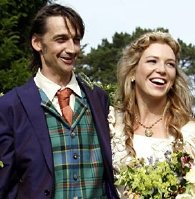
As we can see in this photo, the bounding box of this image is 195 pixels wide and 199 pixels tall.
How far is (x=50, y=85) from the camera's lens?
378 centimetres

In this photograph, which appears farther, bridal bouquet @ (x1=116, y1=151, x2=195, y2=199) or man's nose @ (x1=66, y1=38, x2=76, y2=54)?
man's nose @ (x1=66, y1=38, x2=76, y2=54)

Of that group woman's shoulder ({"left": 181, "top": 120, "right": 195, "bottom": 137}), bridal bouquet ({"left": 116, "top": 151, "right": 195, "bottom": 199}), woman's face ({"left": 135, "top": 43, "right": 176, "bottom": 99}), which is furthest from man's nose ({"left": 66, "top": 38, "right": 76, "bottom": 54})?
woman's shoulder ({"left": 181, "top": 120, "right": 195, "bottom": 137})

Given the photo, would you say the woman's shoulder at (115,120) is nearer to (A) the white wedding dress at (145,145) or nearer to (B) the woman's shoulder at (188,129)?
(A) the white wedding dress at (145,145)

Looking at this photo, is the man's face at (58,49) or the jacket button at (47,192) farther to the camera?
the man's face at (58,49)

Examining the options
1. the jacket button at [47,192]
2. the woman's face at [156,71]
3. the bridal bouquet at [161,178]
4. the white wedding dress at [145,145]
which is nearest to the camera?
the bridal bouquet at [161,178]

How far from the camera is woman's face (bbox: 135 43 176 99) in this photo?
13.3ft

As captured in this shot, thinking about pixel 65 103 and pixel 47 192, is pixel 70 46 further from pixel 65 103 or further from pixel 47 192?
pixel 47 192

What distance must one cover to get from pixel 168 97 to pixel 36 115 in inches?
42.2

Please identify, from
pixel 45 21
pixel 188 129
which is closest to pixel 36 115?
pixel 45 21

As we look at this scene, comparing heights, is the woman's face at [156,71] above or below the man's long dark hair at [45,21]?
below

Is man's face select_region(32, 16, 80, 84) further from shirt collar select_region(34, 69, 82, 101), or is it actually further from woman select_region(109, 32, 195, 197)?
woman select_region(109, 32, 195, 197)

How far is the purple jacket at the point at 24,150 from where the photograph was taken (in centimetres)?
353

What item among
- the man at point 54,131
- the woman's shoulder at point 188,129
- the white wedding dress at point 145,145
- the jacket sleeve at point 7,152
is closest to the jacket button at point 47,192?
the man at point 54,131

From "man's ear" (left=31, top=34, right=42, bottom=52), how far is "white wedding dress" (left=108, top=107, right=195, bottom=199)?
27.9 inches
